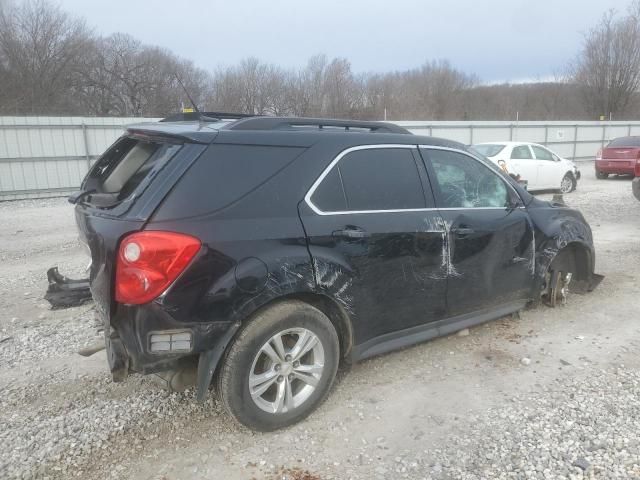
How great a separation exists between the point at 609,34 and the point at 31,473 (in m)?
55.3

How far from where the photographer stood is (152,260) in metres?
2.54

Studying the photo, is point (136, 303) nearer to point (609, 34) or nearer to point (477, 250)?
point (477, 250)

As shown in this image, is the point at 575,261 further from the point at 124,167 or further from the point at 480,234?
the point at 124,167

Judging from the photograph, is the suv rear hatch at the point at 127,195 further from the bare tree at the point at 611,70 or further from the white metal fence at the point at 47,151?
the bare tree at the point at 611,70

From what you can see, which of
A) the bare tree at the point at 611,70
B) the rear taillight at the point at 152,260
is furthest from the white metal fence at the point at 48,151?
the bare tree at the point at 611,70

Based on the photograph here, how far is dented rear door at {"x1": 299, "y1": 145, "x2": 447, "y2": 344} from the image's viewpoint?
120 inches

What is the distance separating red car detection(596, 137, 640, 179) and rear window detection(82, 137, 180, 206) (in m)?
17.8

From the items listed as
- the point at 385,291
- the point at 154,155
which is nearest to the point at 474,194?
the point at 385,291

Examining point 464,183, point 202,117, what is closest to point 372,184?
point 464,183

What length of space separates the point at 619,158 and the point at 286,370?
17.8 metres

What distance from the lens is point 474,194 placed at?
3.96 metres

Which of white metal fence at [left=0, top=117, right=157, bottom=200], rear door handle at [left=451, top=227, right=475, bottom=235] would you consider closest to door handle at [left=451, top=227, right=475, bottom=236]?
rear door handle at [left=451, top=227, right=475, bottom=235]

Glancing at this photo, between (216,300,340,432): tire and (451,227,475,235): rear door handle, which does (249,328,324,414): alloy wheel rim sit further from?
(451,227,475,235): rear door handle

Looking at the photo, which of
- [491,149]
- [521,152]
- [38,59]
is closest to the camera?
[491,149]
